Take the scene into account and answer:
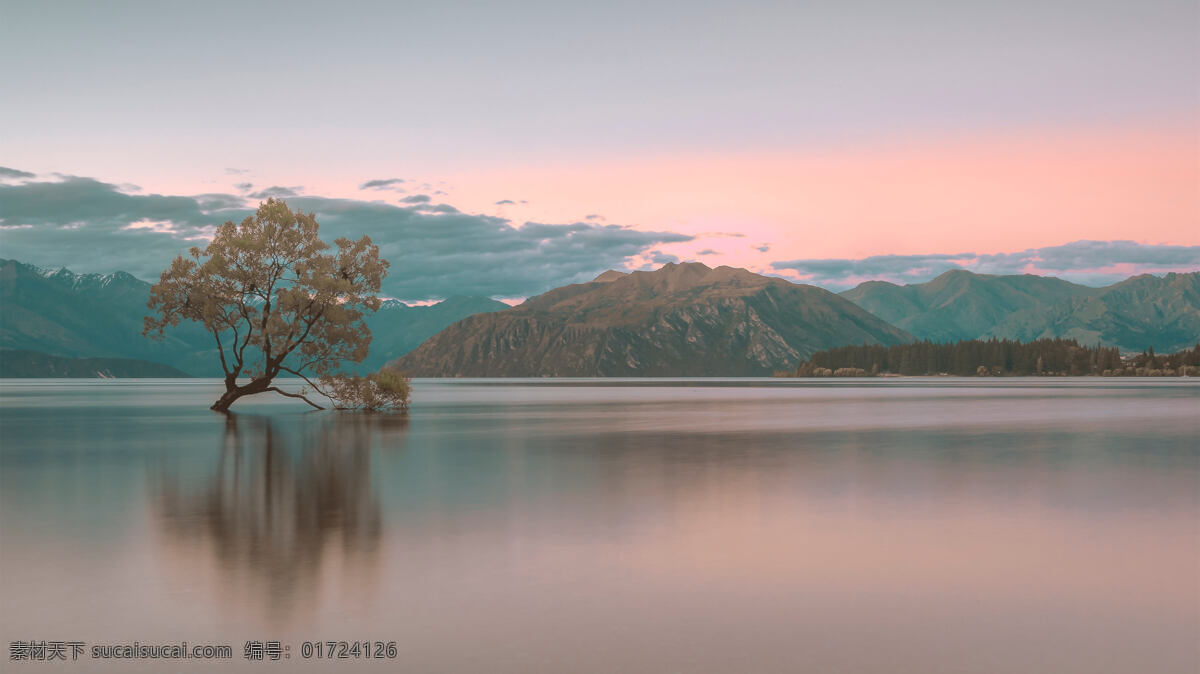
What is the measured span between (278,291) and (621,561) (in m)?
57.4

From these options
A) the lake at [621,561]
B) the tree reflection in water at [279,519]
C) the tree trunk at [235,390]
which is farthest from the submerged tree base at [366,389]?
the lake at [621,561]

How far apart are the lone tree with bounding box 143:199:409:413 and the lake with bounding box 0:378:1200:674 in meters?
32.4

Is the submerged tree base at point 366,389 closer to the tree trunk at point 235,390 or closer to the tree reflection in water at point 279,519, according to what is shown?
the tree trunk at point 235,390

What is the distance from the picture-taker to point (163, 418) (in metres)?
72.1

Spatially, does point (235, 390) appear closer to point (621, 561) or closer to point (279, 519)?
point (279, 519)

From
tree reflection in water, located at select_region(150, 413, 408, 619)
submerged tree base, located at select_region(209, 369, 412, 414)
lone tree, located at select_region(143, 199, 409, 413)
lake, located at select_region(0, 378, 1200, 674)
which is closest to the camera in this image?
lake, located at select_region(0, 378, 1200, 674)

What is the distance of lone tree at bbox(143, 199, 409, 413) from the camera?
65.8m

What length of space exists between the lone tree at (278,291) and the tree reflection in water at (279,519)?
28473 millimetres

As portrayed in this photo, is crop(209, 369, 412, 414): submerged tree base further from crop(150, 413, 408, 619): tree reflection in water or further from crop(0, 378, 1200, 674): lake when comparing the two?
crop(0, 378, 1200, 674): lake

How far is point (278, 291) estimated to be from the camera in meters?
66.6

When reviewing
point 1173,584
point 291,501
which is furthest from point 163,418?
point 1173,584

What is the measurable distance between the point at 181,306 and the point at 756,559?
207ft

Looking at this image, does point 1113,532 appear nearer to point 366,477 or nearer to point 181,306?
point 366,477

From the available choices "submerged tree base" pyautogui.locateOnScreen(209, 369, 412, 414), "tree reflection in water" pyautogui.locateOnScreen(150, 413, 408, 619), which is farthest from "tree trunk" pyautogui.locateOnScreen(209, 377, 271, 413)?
"tree reflection in water" pyautogui.locateOnScreen(150, 413, 408, 619)
